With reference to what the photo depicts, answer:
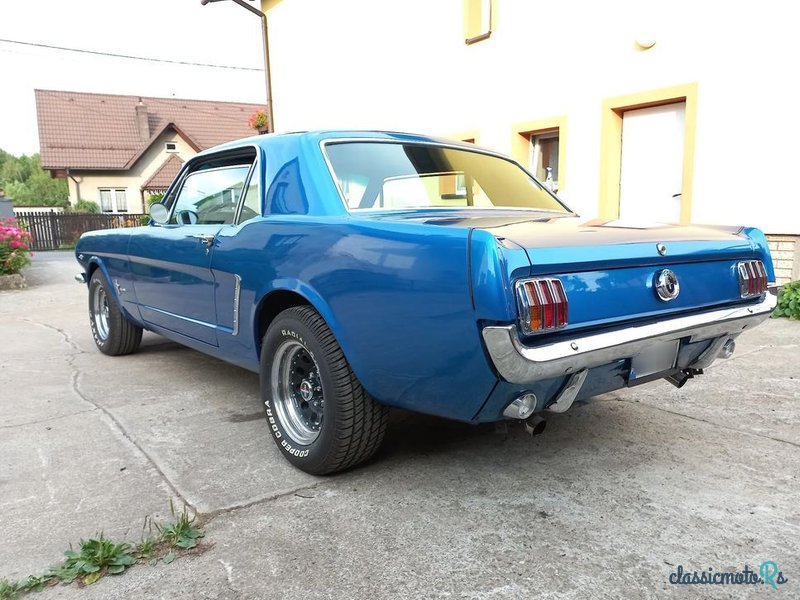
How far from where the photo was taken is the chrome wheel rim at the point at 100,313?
216 inches

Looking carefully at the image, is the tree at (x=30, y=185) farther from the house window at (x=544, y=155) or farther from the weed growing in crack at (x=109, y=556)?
the weed growing in crack at (x=109, y=556)

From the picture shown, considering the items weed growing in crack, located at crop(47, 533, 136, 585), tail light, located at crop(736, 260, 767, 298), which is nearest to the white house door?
tail light, located at crop(736, 260, 767, 298)

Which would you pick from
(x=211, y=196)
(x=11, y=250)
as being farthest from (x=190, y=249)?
(x=11, y=250)

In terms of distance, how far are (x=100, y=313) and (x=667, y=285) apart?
4.85 metres

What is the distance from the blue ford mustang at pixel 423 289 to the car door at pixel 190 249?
0.9 inches

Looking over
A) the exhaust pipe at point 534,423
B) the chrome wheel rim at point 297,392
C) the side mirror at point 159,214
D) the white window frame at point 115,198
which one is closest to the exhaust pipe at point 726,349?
the exhaust pipe at point 534,423

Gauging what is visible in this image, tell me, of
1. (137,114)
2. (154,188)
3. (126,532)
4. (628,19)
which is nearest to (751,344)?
(628,19)

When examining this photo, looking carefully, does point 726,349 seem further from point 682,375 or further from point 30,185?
point 30,185

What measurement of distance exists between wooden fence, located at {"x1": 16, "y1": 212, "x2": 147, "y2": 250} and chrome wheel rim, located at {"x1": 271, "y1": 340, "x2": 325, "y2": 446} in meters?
25.1

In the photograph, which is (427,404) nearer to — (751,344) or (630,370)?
(630,370)

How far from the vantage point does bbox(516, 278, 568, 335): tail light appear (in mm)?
2070

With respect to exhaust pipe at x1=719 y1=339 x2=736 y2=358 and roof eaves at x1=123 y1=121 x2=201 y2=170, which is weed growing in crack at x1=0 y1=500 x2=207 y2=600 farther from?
roof eaves at x1=123 y1=121 x2=201 y2=170

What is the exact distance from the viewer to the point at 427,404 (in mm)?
2416

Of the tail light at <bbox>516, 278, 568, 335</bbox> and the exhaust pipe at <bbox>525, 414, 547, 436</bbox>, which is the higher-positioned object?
the tail light at <bbox>516, 278, 568, 335</bbox>
